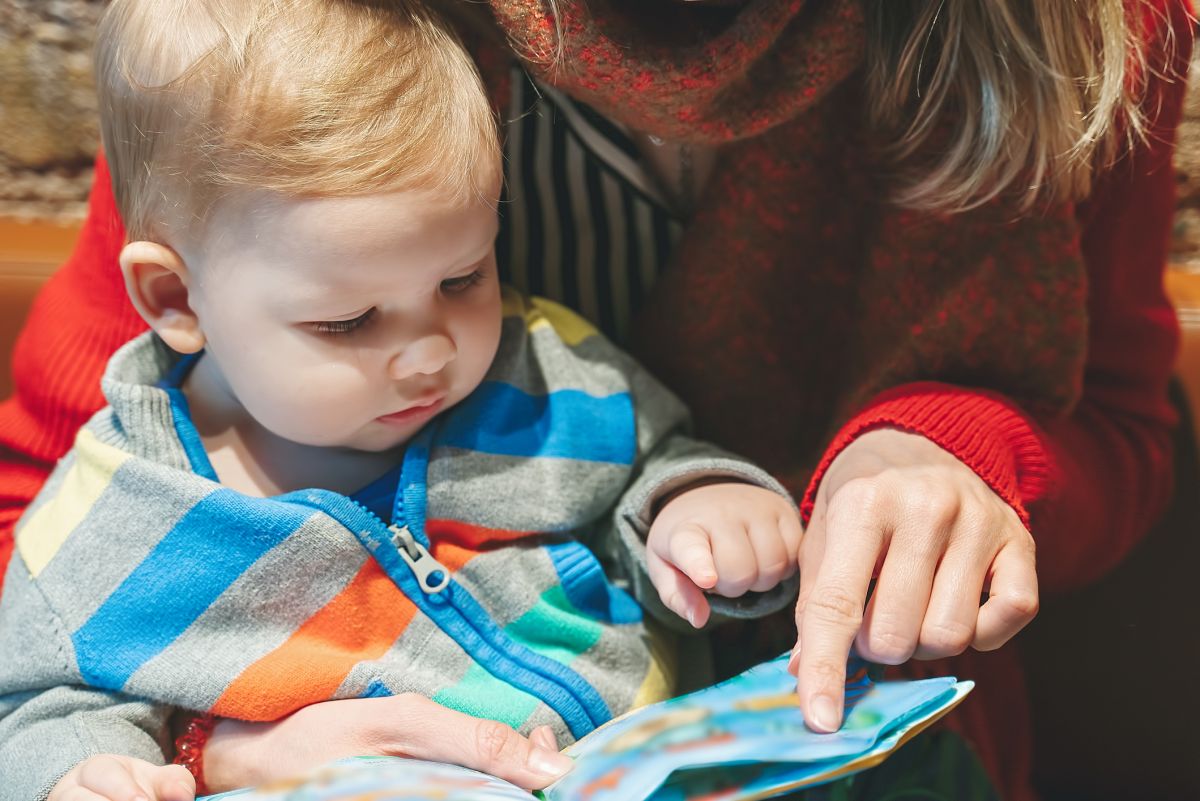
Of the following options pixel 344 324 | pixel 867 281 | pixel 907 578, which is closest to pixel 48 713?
pixel 344 324

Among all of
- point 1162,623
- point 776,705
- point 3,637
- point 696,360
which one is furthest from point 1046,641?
point 3,637

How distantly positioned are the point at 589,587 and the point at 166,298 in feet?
1.14

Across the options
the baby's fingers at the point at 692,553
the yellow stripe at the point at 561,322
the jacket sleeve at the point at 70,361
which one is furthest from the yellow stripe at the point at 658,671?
the jacket sleeve at the point at 70,361

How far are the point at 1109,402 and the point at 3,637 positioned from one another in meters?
0.86

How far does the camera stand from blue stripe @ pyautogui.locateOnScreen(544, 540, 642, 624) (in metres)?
0.77

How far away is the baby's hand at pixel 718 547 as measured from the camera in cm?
68

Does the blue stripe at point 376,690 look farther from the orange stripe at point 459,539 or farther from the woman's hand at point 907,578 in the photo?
the woman's hand at point 907,578

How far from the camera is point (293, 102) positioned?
0.63 metres

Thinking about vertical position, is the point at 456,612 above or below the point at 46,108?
below

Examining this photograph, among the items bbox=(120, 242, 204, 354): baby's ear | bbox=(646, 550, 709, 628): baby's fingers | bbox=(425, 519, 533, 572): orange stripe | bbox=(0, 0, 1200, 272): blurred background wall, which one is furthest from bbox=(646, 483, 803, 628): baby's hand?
bbox=(0, 0, 1200, 272): blurred background wall

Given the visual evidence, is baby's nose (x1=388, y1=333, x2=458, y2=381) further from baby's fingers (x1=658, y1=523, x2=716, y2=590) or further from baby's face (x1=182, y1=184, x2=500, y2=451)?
baby's fingers (x1=658, y1=523, x2=716, y2=590)

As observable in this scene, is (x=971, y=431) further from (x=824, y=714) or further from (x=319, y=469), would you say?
(x=319, y=469)

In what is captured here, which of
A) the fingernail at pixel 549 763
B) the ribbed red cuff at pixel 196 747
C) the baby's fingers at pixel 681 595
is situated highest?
the baby's fingers at pixel 681 595

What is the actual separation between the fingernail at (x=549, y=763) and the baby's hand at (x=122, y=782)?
19 cm
